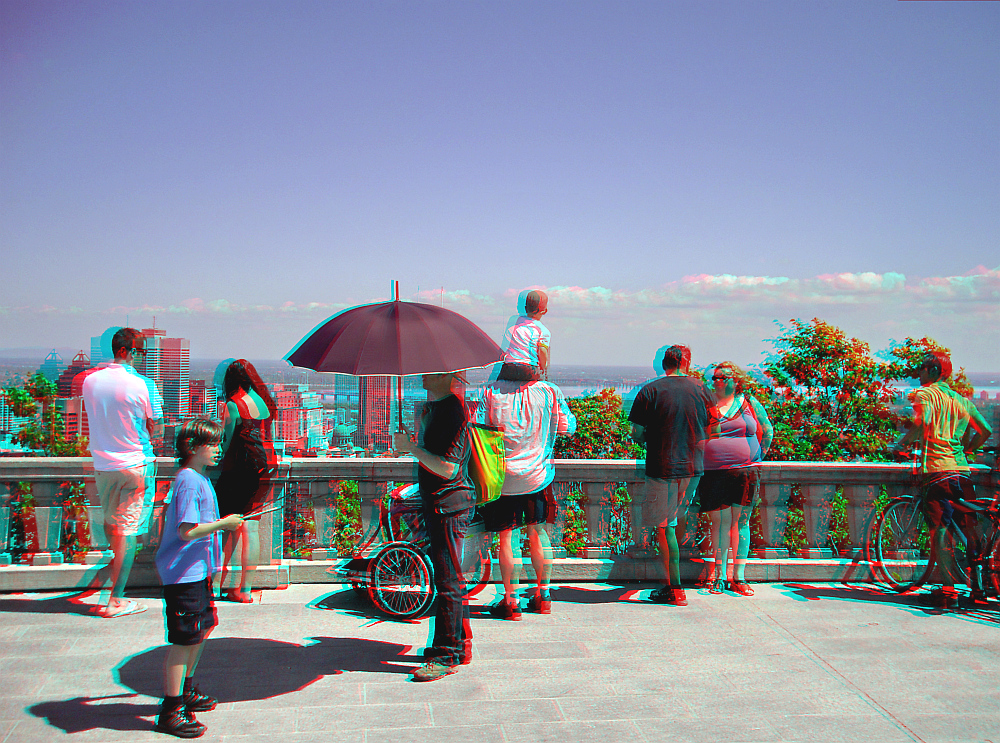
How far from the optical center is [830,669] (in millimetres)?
4445

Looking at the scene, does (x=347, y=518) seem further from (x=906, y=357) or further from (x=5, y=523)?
(x=906, y=357)

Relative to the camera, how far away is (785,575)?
247 inches

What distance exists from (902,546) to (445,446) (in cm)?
445

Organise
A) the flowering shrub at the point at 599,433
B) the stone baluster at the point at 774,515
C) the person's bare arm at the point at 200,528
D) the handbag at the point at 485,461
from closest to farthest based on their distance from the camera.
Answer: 1. the person's bare arm at the point at 200,528
2. the handbag at the point at 485,461
3. the stone baluster at the point at 774,515
4. the flowering shrub at the point at 599,433

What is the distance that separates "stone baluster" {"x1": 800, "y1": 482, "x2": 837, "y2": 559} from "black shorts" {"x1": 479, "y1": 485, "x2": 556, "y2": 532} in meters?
2.60

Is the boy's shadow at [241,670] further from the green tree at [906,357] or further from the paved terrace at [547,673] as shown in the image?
the green tree at [906,357]

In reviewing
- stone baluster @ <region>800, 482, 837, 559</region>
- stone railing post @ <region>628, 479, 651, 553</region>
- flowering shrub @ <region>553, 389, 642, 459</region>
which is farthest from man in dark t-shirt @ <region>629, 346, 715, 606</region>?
flowering shrub @ <region>553, 389, 642, 459</region>

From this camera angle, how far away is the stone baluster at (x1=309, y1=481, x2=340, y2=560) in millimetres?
6051

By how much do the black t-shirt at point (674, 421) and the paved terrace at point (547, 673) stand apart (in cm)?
108

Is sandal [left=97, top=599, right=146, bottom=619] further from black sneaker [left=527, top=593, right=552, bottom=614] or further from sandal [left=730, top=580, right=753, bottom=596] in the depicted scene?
sandal [left=730, top=580, right=753, bottom=596]

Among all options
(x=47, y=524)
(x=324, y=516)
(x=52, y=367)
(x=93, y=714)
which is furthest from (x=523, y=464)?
(x=52, y=367)

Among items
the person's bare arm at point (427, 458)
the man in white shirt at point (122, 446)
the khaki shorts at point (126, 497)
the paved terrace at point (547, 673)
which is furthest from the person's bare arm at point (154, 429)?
the person's bare arm at point (427, 458)

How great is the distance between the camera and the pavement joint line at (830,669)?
3740mm

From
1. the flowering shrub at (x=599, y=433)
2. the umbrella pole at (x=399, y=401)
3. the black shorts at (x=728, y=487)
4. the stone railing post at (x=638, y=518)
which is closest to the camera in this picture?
the umbrella pole at (x=399, y=401)
